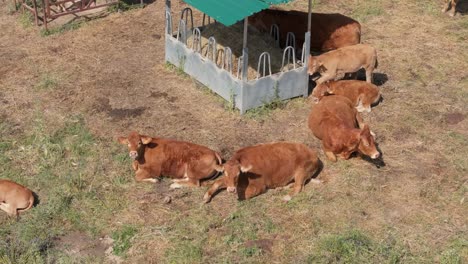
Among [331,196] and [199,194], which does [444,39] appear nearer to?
[331,196]

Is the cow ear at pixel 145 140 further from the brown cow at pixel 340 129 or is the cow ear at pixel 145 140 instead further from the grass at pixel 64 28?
the grass at pixel 64 28

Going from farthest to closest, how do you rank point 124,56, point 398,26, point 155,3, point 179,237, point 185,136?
point 155,3, point 398,26, point 124,56, point 185,136, point 179,237

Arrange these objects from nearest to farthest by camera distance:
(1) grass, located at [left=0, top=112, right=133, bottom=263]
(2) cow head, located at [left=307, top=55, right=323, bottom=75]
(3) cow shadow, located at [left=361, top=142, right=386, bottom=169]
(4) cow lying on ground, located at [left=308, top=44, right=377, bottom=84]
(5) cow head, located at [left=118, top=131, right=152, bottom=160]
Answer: (1) grass, located at [left=0, top=112, right=133, bottom=263], (5) cow head, located at [left=118, top=131, right=152, bottom=160], (3) cow shadow, located at [left=361, top=142, right=386, bottom=169], (2) cow head, located at [left=307, top=55, right=323, bottom=75], (4) cow lying on ground, located at [left=308, top=44, right=377, bottom=84]

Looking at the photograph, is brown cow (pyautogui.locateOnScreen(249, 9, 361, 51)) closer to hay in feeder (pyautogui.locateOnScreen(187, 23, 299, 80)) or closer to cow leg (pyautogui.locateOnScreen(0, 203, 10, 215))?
hay in feeder (pyautogui.locateOnScreen(187, 23, 299, 80))

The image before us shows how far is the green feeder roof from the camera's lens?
35.2 ft

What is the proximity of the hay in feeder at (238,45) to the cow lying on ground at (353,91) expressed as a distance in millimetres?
900

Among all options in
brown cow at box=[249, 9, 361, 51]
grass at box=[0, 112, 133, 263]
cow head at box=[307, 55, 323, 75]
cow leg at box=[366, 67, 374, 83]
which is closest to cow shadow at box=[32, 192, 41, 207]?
grass at box=[0, 112, 133, 263]

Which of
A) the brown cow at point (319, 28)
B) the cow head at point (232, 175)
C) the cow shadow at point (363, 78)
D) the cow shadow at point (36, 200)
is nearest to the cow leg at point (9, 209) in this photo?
the cow shadow at point (36, 200)

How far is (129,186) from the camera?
967 centimetres

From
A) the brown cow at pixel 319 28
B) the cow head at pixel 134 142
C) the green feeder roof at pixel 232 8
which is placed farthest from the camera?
the brown cow at pixel 319 28

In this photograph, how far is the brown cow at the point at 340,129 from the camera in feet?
32.1

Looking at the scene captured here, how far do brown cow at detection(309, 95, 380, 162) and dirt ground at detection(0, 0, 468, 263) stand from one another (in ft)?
0.82

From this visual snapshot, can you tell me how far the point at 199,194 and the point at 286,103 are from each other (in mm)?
3356

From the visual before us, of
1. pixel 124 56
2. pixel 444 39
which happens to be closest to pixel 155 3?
pixel 124 56
